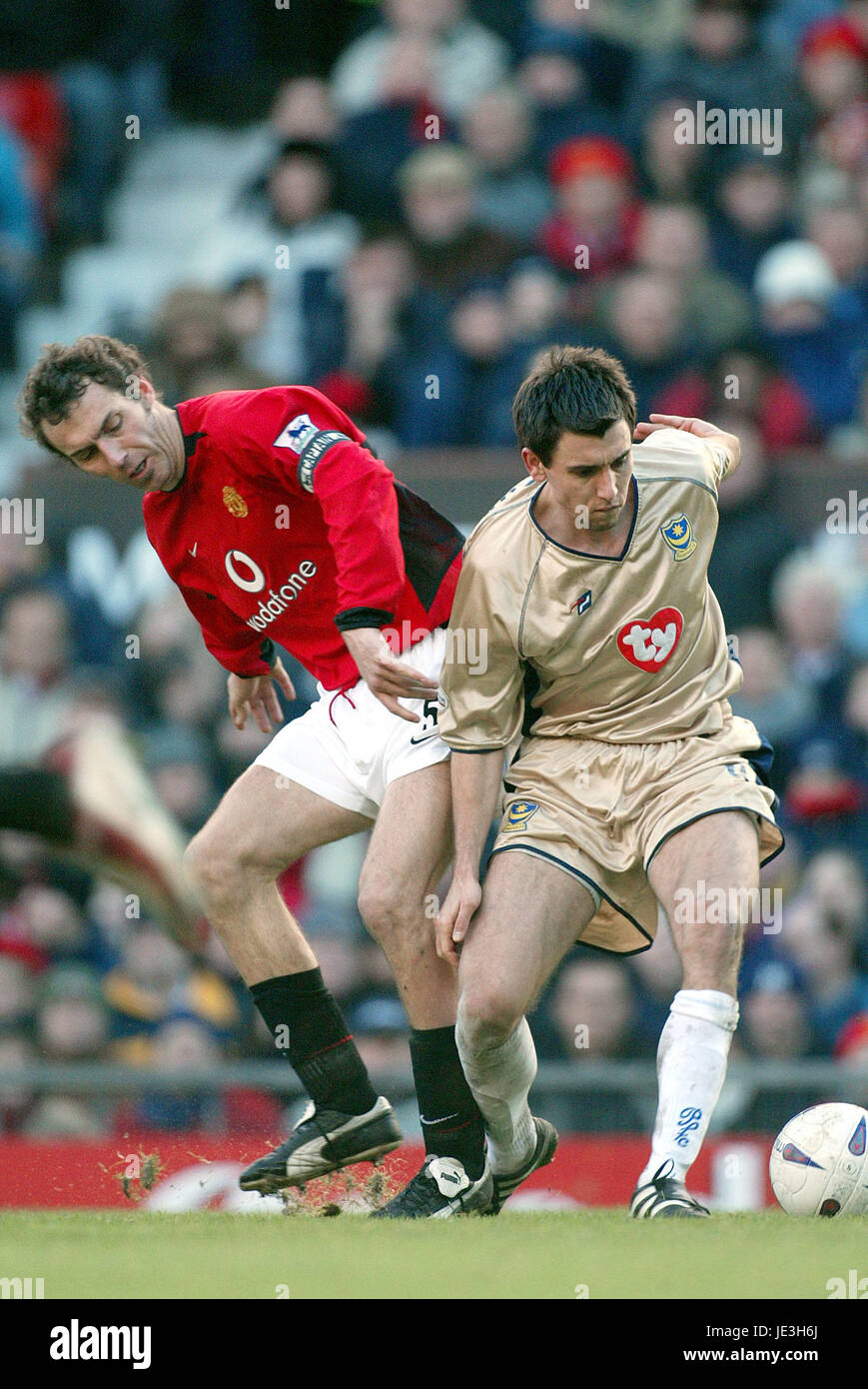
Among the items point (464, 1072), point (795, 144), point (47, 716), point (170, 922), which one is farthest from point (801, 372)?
point (464, 1072)

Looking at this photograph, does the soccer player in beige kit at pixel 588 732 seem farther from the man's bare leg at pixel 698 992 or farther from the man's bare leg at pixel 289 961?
the man's bare leg at pixel 289 961

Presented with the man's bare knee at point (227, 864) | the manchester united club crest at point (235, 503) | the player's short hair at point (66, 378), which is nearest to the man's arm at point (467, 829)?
the man's bare knee at point (227, 864)

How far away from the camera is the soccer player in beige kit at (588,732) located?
4.55m

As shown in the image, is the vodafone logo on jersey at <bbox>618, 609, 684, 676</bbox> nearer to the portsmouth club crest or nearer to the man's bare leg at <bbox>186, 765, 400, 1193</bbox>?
the portsmouth club crest

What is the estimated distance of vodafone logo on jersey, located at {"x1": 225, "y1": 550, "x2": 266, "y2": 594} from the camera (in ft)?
16.2

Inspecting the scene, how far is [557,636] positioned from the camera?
4.73 meters

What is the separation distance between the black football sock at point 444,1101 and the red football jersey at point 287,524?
94cm

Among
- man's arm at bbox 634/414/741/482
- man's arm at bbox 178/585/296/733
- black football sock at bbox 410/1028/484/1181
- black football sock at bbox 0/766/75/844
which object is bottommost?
black football sock at bbox 410/1028/484/1181

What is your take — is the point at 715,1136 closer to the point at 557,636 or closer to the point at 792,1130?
the point at 792,1130

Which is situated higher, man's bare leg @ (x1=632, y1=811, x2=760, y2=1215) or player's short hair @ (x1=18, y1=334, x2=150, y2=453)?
player's short hair @ (x1=18, y1=334, x2=150, y2=453)

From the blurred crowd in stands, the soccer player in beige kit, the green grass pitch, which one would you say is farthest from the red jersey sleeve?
the blurred crowd in stands

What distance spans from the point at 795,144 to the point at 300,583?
587cm

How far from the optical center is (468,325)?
9.00 metres

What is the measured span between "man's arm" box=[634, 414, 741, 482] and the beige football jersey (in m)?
0.15
